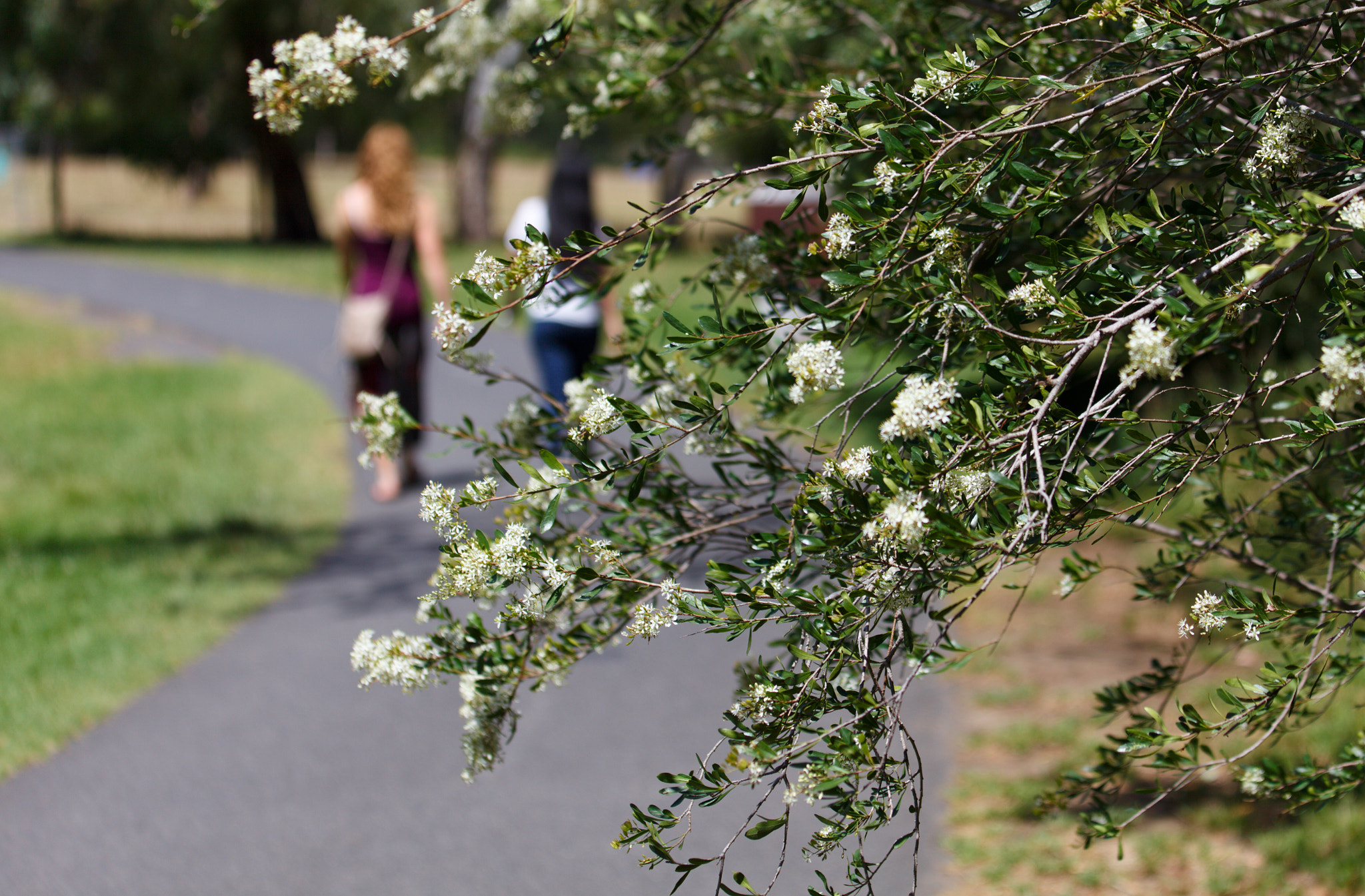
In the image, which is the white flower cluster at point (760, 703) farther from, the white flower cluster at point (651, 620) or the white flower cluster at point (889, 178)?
the white flower cluster at point (889, 178)

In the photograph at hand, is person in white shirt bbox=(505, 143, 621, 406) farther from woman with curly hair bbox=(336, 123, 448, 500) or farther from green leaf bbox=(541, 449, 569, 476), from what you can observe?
green leaf bbox=(541, 449, 569, 476)

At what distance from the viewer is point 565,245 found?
84.4 inches

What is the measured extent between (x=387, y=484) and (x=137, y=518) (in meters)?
1.52

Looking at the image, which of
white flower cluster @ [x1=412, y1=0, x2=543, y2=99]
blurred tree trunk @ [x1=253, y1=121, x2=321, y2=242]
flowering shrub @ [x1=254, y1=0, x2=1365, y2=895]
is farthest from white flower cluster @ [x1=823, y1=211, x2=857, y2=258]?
blurred tree trunk @ [x1=253, y1=121, x2=321, y2=242]

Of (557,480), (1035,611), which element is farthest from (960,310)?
(1035,611)

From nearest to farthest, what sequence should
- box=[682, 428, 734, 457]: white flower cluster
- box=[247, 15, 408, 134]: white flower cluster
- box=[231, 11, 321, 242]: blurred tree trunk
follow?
1. box=[247, 15, 408, 134]: white flower cluster
2. box=[682, 428, 734, 457]: white flower cluster
3. box=[231, 11, 321, 242]: blurred tree trunk

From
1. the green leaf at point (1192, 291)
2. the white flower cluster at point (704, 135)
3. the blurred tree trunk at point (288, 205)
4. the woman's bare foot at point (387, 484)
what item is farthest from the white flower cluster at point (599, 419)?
the blurred tree trunk at point (288, 205)

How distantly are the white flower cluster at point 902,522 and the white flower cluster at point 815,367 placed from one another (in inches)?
11.3

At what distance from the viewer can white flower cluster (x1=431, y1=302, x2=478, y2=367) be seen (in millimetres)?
2131

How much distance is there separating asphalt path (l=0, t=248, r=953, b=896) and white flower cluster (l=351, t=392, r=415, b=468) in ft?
5.35

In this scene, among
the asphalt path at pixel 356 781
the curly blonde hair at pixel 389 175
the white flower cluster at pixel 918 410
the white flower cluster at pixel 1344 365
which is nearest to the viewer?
the white flower cluster at pixel 1344 365

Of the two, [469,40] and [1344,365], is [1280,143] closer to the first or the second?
[1344,365]

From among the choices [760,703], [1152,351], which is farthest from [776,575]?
[1152,351]

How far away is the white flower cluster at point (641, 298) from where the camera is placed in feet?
9.12
